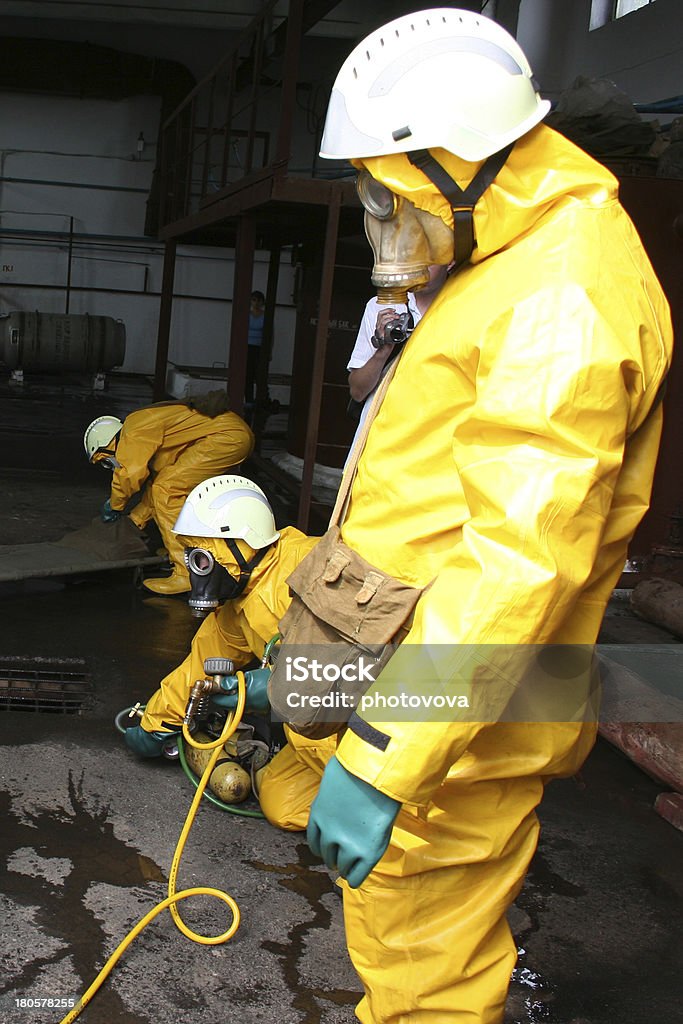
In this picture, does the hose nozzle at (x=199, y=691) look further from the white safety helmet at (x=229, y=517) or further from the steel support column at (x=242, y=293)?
the steel support column at (x=242, y=293)

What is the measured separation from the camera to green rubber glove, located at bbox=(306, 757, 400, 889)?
4.82 feet

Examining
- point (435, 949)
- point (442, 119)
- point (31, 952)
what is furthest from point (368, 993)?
point (442, 119)

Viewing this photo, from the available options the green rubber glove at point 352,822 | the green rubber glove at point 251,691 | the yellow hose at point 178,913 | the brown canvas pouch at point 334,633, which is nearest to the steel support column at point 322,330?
the green rubber glove at point 251,691

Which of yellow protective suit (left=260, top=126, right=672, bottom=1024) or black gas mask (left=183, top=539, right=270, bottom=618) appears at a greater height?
yellow protective suit (left=260, top=126, right=672, bottom=1024)

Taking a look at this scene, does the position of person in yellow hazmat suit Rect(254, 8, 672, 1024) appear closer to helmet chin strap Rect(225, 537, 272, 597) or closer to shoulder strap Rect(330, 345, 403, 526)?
shoulder strap Rect(330, 345, 403, 526)

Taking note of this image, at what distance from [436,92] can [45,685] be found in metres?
3.34

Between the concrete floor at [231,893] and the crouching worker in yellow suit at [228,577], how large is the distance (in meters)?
0.38

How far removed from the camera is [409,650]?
58.4 inches

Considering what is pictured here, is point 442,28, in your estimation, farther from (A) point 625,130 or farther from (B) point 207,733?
(A) point 625,130

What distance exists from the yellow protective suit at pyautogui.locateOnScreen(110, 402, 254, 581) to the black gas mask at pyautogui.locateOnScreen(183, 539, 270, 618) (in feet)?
8.81

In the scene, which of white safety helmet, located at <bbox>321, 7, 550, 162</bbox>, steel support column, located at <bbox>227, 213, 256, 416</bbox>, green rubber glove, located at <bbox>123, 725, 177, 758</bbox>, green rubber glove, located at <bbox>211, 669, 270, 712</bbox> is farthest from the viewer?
steel support column, located at <bbox>227, 213, 256, 416</bbox>

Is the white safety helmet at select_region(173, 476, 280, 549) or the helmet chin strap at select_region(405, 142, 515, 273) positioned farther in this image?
the white safety helmet at select_region(173, 476, 280, 549)

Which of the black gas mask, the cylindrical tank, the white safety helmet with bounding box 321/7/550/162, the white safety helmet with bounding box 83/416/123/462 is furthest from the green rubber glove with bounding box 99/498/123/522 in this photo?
the cylindrical tank

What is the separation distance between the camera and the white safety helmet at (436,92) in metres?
1.58
